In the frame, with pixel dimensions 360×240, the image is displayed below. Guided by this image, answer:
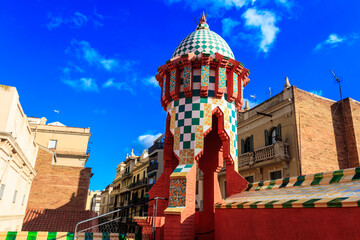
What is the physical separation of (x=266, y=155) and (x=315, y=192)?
14.1 m

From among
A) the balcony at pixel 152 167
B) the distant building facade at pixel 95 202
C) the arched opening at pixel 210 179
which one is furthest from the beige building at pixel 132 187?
the arched opening at pixel 210 179

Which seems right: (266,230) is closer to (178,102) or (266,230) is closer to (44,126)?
(178,102)

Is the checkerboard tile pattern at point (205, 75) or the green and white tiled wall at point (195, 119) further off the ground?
the checkerboard tile pattern at point (205, 75)

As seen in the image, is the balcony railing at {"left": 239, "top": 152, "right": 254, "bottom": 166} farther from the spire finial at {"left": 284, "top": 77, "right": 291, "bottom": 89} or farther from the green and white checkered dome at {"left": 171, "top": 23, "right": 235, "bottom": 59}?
the green and white checkered dome at {"left": 171, "top": 23, "right": 235, "bottom": 59}

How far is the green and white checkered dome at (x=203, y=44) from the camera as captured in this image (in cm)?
1086

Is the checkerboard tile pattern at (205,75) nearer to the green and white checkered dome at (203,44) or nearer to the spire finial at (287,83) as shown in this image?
the green and white checkered dome at (203,44)

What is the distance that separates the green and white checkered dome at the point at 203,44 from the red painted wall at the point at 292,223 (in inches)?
234

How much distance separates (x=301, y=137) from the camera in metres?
18.5

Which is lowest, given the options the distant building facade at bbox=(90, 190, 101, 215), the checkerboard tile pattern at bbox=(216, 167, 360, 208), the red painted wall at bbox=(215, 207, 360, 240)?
the red painted wall at bbox=(215, 207, 360, 240)

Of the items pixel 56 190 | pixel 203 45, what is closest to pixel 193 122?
pixel 203 45

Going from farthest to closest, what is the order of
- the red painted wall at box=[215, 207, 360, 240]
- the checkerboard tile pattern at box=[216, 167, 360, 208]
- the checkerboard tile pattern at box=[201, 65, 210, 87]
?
the checkerboard tile pattern at box=[201, 65, 210, 87] < the checkerboard tile pattern at box=[216, 167, 360, 208] < the red painted wall at box=[215, 207, 360, 240]

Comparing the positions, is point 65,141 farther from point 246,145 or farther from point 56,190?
point 246,145

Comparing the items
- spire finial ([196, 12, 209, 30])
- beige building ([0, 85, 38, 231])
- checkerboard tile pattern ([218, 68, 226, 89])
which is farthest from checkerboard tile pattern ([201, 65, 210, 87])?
beige building ([0, 85, 38, 231])

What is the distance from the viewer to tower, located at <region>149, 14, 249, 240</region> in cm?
878
